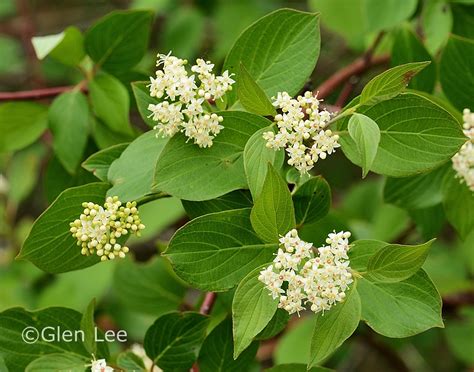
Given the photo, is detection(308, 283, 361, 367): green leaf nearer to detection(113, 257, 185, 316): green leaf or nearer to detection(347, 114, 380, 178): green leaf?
detection(347, 114, 380, 178): green leaf

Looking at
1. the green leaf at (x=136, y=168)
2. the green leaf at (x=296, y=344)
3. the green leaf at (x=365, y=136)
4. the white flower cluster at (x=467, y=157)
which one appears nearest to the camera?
the green leaf at (x=365, y=136)

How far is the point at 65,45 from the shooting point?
3.86 ft

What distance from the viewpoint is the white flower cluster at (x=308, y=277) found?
0.73 metres

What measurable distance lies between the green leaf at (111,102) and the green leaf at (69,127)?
2 centimetres

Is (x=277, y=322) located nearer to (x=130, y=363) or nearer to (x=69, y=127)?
(x=130, y=363)

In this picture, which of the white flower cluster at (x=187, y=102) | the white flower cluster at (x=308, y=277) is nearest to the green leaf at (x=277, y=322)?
the white flower cluster at (x=308, y=277)

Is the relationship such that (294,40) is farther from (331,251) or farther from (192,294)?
(192,294)

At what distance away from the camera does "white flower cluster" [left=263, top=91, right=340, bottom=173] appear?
767 mm

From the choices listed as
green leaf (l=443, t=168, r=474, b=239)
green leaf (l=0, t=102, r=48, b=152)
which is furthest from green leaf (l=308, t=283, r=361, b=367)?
green leaf (l=0, t=102, r=48, b=152)

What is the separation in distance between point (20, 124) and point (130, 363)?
0.51m

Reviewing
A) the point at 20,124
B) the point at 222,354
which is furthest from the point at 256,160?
the point at 20,124

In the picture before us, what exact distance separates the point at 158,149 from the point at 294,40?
207 mm

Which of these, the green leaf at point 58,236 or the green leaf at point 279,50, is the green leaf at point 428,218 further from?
the green leaf at point 58,236

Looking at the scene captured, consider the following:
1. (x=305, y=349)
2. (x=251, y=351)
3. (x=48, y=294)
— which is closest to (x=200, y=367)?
(x=251, y=351)
